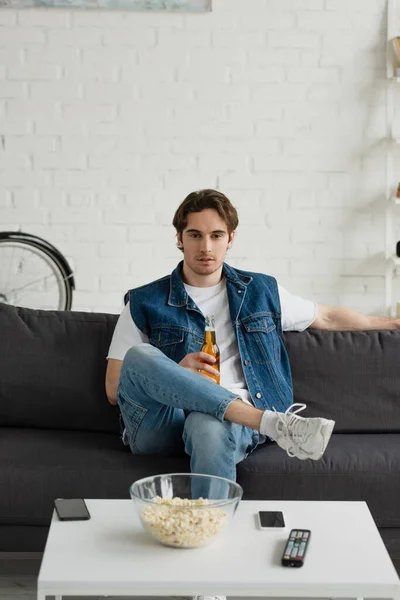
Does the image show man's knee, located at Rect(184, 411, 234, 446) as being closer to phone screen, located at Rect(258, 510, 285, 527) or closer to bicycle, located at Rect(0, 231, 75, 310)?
phone screen, located at Rect(258, 510, 285, 527)

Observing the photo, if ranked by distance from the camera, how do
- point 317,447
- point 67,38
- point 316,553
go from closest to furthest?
point 316,553 < point 317,447 < point 67,38

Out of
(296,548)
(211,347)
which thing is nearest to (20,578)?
(211,347)

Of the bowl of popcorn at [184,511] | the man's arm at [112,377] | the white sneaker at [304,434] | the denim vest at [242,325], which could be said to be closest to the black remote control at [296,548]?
the bowl of popcorn at [184,511]

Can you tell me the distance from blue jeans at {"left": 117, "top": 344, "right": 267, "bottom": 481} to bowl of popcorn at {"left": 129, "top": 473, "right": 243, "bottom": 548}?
0.34 meters

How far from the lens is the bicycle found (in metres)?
4.62

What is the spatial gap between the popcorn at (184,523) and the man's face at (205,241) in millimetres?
1134

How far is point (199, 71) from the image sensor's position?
4727 millimetres

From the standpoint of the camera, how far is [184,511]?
1828mm

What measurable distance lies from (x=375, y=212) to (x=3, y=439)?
9.16 ft

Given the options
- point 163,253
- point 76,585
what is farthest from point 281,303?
point 163,253

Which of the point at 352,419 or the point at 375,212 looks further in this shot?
the point at 375,212

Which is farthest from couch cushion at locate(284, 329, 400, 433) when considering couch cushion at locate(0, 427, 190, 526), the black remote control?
the black remote control

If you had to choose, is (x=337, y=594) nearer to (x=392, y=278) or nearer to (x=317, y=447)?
(x=317, y=447)

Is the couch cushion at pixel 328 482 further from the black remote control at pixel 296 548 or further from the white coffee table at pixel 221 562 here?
the black remote control at pixel 296 548
